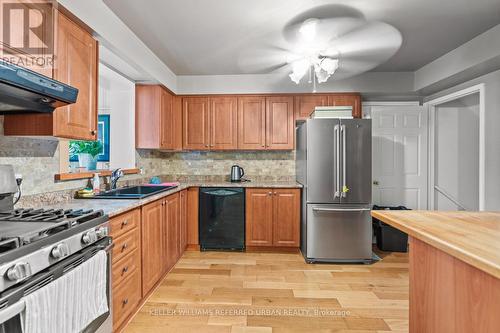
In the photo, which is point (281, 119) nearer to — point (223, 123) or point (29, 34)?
point (223, 123)

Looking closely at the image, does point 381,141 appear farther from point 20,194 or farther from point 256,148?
point 20,194

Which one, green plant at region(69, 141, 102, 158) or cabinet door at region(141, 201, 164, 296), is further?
green plant at region(69, 141, 102, 158)

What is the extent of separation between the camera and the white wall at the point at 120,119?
3.51 metres

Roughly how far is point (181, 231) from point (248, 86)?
2239 mm

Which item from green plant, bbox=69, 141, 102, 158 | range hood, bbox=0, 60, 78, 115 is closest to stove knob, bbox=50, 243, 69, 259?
range hood, bbox=0, 60, 78, 115

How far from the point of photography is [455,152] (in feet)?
13.7

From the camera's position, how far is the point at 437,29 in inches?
106

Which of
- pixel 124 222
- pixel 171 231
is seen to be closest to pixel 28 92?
pixel 124 222

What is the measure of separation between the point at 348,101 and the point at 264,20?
2.04 m

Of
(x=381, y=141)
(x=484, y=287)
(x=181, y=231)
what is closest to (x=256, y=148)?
(x=181, y=231)

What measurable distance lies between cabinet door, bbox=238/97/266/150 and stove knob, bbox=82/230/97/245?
109 inches

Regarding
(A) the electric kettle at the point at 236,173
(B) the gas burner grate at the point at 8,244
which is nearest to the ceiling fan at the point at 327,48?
(A) the electric kettle at the point at 236,173

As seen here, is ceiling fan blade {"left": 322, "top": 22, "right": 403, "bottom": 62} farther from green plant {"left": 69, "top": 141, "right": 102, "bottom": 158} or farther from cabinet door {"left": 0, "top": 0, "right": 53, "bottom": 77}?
green plant {"left": 69, "top": 141, "right": 102, "bottom": 158}

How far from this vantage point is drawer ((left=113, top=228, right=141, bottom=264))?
75.0 inches
